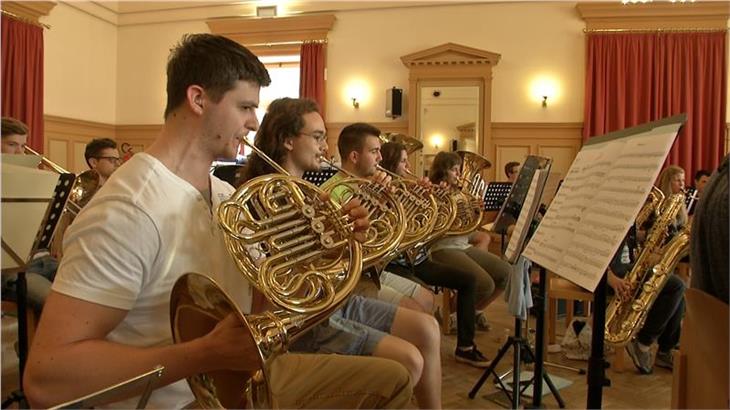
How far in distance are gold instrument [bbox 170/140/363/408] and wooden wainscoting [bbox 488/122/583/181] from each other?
6.24 meters

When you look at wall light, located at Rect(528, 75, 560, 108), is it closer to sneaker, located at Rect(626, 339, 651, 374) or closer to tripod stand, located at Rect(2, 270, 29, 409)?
sneaker, located at Rect(626, 339, 651, 374)

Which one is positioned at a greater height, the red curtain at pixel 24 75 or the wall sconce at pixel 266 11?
the wall sconce at pixel 266 11

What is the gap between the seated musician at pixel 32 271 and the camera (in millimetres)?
2447

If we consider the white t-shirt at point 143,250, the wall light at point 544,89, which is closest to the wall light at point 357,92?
the wall light at point 544,89

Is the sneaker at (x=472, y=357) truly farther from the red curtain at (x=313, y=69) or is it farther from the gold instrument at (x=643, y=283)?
the red curtain at (x=313, y=69)

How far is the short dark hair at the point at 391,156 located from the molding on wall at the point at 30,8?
19.2 ft

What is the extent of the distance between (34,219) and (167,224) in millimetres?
986

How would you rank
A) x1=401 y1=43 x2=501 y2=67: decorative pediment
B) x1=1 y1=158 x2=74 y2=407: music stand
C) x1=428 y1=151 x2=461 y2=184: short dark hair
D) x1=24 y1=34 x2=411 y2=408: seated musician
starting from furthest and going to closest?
x1=401 y1=43 x2=501 y2=67: decorative pediment → x1=428 y1=151 x2=461 y2=184: short dark hair → x1=1 y1=158 x2=74 y2=407: music stand → x1=24 y1=34 x2=411 y2=408: seated musician

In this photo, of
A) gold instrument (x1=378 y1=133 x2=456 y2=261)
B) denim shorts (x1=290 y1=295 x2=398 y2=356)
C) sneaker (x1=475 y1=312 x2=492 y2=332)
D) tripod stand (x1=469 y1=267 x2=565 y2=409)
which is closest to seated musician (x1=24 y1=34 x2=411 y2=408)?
denim shorts (x1=290 y1=295 x2=398 y2=356)

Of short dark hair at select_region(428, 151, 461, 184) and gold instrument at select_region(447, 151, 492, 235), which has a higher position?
short dark hair at select_region(428, 151, 461, 184)

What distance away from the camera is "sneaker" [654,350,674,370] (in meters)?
3.27

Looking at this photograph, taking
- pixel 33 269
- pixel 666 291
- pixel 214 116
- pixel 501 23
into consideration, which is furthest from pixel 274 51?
pixel 214 116

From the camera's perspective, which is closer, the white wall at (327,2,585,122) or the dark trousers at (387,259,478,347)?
the dark trousers at (387,259,478,347)

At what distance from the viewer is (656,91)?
273 inches
